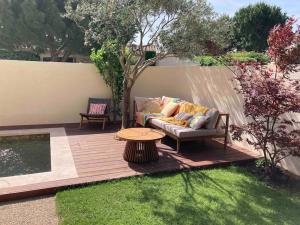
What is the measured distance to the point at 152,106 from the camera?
7832 mm

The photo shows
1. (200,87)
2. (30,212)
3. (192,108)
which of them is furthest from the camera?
(200,87)

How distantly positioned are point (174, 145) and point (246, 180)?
2.11 meters

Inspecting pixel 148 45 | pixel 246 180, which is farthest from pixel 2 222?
pixel 148 45

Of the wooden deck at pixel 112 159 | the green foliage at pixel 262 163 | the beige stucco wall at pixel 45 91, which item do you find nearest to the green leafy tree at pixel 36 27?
the beige stucco wall at pixel 45 91

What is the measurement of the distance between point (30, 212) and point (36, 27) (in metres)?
16.8

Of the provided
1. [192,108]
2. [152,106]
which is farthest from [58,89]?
[192,108]

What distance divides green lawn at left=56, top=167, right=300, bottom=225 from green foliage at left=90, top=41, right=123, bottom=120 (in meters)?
4.31

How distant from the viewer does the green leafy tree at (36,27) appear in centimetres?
1722

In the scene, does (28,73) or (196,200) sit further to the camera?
(28,73)

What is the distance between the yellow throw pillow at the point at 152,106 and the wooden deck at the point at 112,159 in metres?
1.32

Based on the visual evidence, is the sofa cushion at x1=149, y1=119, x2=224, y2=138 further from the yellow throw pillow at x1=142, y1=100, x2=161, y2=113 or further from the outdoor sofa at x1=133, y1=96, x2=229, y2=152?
the yellow throw pillow at x1=142, y1=100, x2=161, y2=113

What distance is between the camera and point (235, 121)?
630cm

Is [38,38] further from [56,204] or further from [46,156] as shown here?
[56,204]

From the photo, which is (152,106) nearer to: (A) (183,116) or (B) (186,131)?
(A) (183,116)
